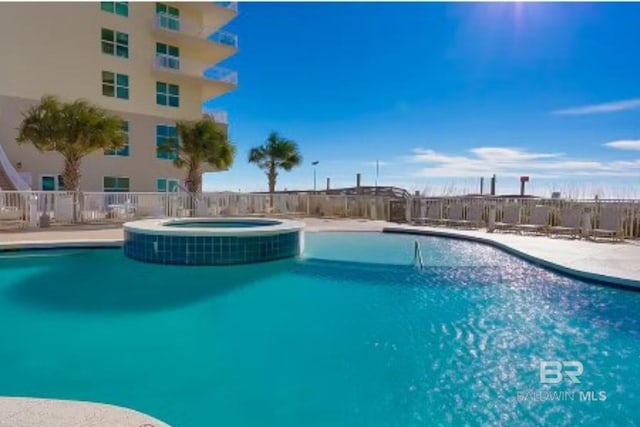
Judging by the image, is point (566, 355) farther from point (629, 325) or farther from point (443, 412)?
point (443, 412)

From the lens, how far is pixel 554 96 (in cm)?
1606

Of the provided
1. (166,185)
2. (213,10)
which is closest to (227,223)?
(166,185)

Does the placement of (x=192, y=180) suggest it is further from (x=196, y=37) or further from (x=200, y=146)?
(x=196, y=37)

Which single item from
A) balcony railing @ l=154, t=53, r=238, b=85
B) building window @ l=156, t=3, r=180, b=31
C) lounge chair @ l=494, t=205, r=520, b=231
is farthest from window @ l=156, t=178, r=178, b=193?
lounge chair @ l=494, t=205, r=520, b=231

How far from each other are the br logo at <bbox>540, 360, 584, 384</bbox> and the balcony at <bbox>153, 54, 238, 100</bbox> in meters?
23.2

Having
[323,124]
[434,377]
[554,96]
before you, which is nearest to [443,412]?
[434,377]

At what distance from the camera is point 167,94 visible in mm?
23234

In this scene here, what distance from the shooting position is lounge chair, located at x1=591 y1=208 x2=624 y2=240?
10.6m

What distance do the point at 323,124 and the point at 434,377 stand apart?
927 inches

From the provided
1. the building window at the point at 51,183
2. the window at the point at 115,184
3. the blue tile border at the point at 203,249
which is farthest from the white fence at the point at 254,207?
the window at the point at 115,184

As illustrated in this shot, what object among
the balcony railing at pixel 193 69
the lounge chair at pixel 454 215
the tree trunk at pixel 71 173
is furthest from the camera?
Answer: the balcony railing at pixel 193 69

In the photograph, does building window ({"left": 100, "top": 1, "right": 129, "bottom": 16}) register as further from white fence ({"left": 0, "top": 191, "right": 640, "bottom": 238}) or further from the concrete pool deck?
the concrete pool deck

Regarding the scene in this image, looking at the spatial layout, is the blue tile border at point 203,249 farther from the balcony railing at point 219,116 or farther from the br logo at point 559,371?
the balcony railing at point 219,116

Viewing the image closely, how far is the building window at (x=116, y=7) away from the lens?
67.6 feet
